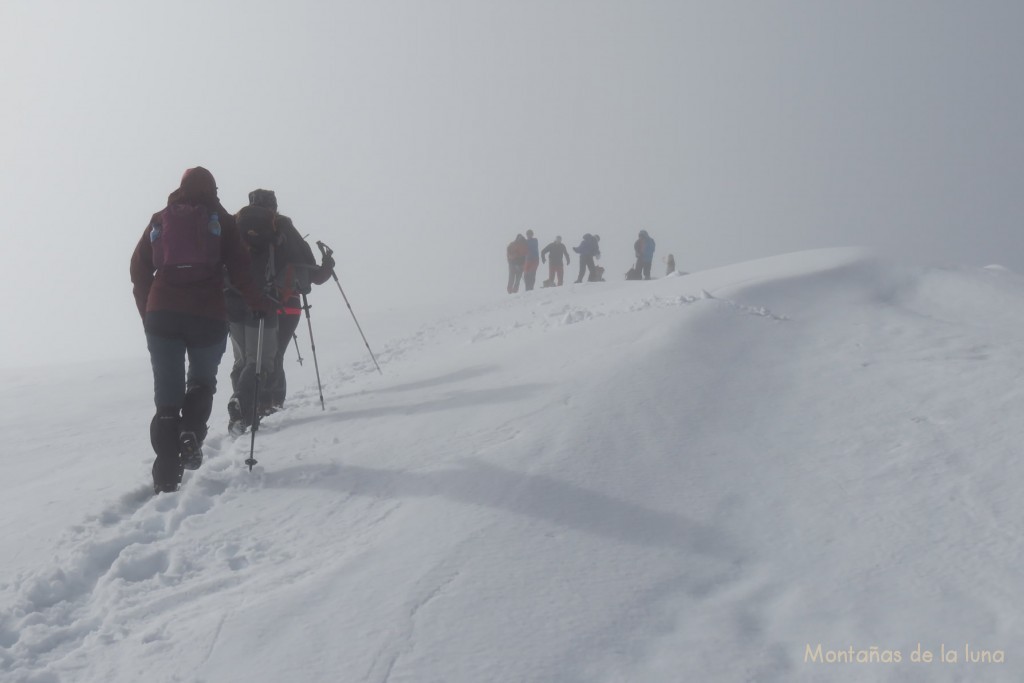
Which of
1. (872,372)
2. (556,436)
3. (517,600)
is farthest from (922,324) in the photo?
(517,600)

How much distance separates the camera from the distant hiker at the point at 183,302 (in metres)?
4.35

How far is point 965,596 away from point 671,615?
101 cm

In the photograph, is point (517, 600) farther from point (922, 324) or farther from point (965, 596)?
point (922, 324)

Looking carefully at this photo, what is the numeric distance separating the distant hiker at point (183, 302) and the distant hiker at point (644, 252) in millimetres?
Answer: 16337

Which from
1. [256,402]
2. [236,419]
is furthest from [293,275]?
[256,402]

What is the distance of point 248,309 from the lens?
5.86 metres

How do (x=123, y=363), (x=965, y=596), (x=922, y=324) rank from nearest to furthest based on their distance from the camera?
(x=965, y=596), (x=922, y=324), (x=123, y=363)

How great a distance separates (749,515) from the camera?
3.35 metres

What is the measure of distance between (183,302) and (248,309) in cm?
→ 149

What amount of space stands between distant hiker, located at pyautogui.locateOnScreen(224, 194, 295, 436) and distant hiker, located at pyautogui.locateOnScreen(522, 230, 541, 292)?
13583 mm

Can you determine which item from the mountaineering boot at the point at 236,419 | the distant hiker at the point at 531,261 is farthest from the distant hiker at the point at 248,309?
the distant hiker at the point at 531,261

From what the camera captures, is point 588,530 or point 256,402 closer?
point 588,530

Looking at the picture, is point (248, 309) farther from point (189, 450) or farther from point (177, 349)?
point (189, 450)

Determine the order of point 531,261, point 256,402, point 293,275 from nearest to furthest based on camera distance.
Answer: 1. point 256,402
2. point 293,275
3. point 531,261
